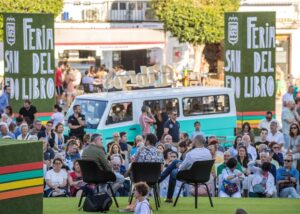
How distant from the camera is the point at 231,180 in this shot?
21.2 metres

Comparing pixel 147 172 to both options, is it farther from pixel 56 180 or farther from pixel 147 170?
pixel 56 180

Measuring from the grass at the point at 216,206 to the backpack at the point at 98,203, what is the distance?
0.59ft

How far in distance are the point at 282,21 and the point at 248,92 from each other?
2780 centimetres

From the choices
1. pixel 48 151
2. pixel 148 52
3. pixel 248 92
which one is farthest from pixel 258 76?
pixel 148 52

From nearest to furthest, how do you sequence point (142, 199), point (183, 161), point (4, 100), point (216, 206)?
1. point (142, 199)
2. point (183, 161)
3. point (216, 206)
4. point (4, 100)

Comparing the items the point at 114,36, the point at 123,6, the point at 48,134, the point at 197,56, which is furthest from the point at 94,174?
the point at 123,6

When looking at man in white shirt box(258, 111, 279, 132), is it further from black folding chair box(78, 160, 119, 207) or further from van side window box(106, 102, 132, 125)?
black folding chair box(78, 160, 119, 207)

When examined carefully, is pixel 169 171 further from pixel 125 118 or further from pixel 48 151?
pixel 125 118

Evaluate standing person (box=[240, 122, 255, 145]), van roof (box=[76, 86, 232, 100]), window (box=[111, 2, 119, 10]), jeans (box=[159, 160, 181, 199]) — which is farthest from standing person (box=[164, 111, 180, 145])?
window (box=[111, 2, 119, 10])

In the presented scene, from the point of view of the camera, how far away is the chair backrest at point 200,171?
19203 millimetres

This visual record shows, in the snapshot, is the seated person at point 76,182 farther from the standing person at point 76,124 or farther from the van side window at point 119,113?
the van side window at point 119,113

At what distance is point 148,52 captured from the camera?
186 feet

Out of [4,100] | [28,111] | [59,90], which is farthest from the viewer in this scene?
[59,90]

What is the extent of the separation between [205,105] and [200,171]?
448 inches
